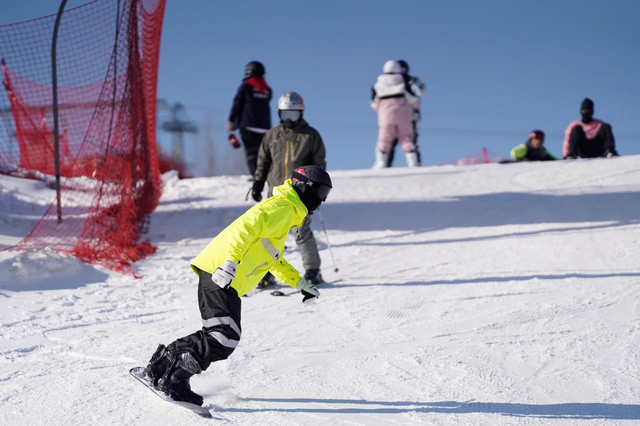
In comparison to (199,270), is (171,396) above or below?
below

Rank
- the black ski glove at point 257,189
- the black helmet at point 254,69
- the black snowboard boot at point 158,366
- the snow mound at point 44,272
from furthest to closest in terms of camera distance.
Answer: the black helmet at point 254,69
the black ski glove at point 257,189
the snow mound at point 44,272
the black snowboard boot at point 158,366

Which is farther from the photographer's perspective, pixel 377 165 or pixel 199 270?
pixel 377 165

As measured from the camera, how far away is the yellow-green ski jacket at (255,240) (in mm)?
3395

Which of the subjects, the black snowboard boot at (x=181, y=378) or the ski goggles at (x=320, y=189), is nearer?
the black snowboard boot at (x=181, y=378)

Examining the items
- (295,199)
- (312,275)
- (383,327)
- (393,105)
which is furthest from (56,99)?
(393,105)

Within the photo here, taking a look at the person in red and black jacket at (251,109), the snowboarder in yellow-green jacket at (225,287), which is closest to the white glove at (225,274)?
the snowboarder in yellow-green jacket at (225,287)

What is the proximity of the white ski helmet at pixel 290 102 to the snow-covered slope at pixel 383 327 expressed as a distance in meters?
1.83

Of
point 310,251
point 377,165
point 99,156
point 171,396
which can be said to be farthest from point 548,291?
point 377,165

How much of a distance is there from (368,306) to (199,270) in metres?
2.48

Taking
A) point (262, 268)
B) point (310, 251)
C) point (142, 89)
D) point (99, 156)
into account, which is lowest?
point (310, 251)

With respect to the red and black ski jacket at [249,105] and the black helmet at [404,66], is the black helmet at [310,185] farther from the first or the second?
the black helmet at [404,66]

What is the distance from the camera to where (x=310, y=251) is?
20.3 feet

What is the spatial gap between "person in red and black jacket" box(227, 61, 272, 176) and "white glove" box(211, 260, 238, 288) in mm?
6160

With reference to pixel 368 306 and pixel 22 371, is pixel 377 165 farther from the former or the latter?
pixel 22 371
